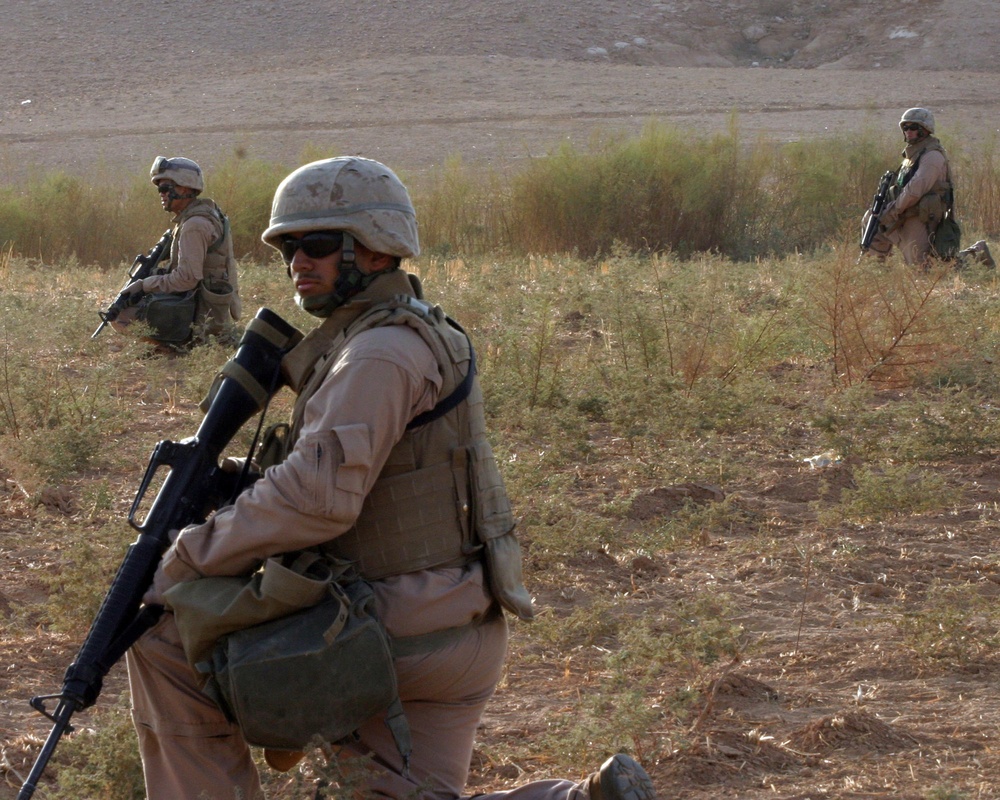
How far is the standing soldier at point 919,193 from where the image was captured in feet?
31.5

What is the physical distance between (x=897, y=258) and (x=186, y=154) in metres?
18.2

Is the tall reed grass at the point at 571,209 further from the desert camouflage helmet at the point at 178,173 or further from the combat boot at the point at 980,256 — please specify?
the desert camouflage helmet at the point at 178,173

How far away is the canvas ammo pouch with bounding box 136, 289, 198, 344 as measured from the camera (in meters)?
7.68

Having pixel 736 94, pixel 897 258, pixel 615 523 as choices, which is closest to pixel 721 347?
pixel 897 258

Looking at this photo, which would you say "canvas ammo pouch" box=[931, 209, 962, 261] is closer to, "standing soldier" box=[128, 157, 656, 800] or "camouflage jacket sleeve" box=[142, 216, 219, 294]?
"camouflage jacket sleeve" box=[142, 216, 219, 294]

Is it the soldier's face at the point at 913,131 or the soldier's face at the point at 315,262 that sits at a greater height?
the soldier's face at the point at 315,262

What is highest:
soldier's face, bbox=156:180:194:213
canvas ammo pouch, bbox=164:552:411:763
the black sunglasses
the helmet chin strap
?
the black sunglasses

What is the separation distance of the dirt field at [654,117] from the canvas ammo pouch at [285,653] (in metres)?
0.95

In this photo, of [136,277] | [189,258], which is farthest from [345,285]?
[136,277]

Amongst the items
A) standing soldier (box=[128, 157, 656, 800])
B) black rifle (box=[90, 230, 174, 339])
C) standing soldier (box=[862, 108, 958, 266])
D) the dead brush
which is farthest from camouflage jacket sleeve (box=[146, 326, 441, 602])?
standing soldier (box=[862, 108, 958, 266])

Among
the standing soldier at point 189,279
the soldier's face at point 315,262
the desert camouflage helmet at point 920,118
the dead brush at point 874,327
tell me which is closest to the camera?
the soldier's face at point 315,262

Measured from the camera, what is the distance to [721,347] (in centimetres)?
721

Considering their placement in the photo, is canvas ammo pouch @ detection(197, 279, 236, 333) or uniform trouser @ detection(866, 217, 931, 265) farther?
uniform trouser @ detection(866, 217, 931, 265)

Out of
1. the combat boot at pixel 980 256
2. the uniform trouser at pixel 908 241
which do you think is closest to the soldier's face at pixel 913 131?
the uniform trouser at pixel 908 241
